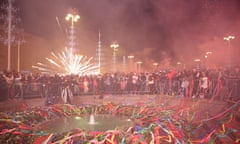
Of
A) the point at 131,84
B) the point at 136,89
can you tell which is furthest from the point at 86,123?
the point at 131,84

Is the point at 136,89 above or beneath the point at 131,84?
beneath

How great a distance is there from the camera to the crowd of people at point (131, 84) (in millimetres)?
13008

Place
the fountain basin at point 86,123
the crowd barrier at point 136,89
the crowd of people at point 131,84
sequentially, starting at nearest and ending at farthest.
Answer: the fountain basin at point 86,123, the crowd barrier at point 136,89, the crowd of people at point 131,84

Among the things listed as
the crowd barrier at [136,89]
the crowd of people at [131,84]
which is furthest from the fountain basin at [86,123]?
the crowd barrier at [136,89]

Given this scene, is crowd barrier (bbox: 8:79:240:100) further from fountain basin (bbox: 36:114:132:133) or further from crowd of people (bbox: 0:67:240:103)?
fountain basin (bbox: 36:114:132:133)

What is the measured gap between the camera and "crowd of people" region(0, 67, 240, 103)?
1301 cm

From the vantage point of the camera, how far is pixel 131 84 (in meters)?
17.6

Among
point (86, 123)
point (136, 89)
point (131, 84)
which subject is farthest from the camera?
point (131, 84)

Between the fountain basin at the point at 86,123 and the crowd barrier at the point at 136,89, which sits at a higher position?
the crowd barrier at the point at 136,89

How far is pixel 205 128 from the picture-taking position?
9523mm

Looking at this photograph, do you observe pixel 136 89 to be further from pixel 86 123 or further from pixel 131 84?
pixel 86 123

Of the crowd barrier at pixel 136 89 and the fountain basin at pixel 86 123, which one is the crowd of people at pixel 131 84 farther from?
the fountain basin at pixel 86 123

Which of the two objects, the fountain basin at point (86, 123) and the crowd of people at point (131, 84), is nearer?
the fountain basin at point (86, 123)

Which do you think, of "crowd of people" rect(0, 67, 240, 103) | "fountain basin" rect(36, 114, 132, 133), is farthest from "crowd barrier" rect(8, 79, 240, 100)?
"fountain basin" rect(36, 114, 132, 133)
